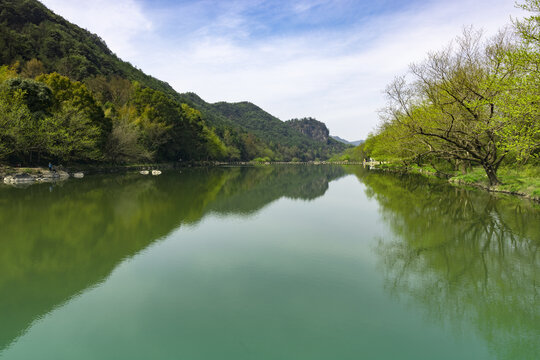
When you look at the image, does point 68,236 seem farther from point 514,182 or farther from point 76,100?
point 76,100

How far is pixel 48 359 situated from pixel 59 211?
1311cm

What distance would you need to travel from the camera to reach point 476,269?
335 inches

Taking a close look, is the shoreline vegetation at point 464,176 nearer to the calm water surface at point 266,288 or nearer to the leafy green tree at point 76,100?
the leafy green tree at point 76,100

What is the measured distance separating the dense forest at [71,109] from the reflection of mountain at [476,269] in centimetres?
3576

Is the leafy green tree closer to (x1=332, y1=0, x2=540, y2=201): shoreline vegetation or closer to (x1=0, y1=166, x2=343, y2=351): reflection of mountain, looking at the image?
(x1=0, y1=166, x2=343, y2=351): reflection of mountain

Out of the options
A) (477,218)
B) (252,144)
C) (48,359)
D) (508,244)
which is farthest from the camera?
(252,144)

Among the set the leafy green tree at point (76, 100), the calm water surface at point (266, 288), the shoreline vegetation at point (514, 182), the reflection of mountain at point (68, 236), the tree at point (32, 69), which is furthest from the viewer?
the tree at point (32, 69)

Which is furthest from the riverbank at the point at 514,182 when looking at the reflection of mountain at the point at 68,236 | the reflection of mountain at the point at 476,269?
the reflection of mountain at the point at 68,236

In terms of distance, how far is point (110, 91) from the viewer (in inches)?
2771

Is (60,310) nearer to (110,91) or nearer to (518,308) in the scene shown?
(518,308)

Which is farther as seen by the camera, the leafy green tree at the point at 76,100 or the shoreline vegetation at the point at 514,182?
the leafy green tree at the point at 76,100

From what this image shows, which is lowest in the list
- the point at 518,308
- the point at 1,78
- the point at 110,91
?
the point at 518,308

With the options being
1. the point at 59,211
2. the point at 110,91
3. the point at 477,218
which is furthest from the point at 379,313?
the point at 110,91

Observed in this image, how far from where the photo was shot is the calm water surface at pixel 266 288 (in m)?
5.07
